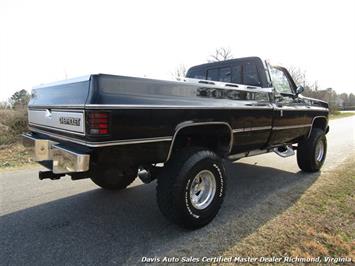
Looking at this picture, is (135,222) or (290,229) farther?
(135,222)

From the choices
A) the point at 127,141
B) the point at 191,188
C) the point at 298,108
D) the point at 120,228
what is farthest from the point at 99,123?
the point at 298,108

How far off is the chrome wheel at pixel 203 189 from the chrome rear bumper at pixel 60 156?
130cm

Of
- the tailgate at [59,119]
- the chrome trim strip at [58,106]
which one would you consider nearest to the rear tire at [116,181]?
the tailgate at [59,119]

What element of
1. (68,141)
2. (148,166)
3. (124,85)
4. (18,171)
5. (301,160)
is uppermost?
(124,85)

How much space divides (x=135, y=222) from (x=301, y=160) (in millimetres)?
3677

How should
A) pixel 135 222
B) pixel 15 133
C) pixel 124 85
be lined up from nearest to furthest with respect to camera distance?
pixel 124 85 → pixel 135 222 → pixel 15 133

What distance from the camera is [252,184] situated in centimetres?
502

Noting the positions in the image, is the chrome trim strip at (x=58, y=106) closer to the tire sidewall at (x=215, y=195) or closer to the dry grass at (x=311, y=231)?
the tire sidewall at (x=215, y=195)

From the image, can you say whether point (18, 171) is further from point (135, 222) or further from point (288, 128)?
point (288, 128)

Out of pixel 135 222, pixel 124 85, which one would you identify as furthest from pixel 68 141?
pixel 135 222

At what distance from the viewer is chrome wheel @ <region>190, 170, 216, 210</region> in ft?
11.0

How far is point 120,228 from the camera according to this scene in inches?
132

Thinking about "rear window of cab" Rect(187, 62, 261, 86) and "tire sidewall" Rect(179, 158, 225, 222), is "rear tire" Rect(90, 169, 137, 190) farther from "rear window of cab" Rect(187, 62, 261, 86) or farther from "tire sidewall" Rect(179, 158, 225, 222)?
"rear window of cab" Rect(187, 62, 261, 86)

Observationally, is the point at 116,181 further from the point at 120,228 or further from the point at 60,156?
the point at 60,156
